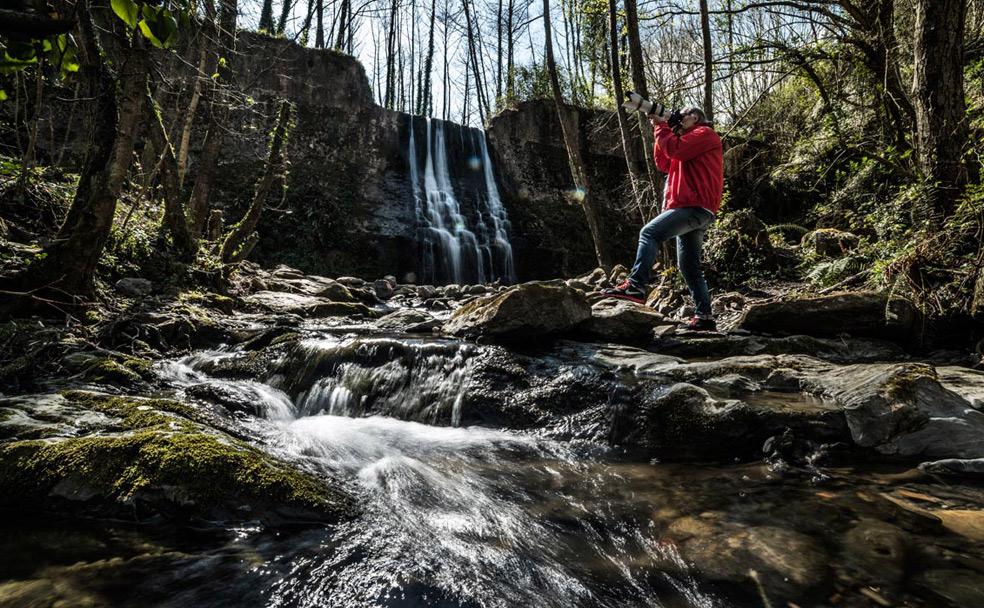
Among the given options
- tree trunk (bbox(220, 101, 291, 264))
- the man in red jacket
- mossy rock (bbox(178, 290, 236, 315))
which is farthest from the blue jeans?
tree trunk (bbox(220, 101, 291, 264))

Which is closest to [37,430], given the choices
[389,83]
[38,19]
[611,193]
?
[38,19]

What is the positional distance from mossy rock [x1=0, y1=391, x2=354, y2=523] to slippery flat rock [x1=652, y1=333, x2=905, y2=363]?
3.78 metres

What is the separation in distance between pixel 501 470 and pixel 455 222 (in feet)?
51.6

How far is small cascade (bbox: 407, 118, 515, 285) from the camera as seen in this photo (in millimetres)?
17031

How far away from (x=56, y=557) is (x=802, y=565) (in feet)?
9.37

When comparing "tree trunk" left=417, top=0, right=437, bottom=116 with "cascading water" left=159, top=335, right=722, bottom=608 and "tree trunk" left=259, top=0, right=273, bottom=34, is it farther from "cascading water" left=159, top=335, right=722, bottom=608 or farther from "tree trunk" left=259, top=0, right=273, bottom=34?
"cascading water" left=159, top=335, right=722, bottom=608

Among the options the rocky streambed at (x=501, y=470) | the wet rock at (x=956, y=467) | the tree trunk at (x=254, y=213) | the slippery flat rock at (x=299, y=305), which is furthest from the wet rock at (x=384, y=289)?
the wet rock at (x=956, y=467)

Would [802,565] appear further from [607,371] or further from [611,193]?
[611,193]

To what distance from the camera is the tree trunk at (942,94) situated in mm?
4777

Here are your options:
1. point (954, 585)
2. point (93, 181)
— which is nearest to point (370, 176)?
point (93, 181)

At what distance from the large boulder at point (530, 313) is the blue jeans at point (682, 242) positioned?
0.76m

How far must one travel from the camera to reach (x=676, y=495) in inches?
102

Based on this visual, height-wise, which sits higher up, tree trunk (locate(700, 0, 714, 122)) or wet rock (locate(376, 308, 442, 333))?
tree trunk (locate(700, 0, 714, 122))

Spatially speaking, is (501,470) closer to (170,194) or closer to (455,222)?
(170,194)
